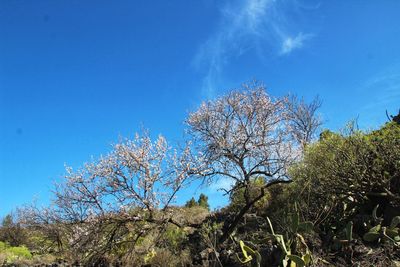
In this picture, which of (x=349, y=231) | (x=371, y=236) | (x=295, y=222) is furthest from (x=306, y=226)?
(x=371, y=236)

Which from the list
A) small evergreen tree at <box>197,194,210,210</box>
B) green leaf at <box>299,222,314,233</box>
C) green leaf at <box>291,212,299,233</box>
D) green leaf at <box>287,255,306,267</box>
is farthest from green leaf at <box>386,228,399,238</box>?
small evergreen tree at <box>197,194,210,210</box>

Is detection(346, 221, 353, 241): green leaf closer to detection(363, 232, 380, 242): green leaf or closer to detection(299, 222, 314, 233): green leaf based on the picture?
detection(363, 232, 380, 242): green leaf

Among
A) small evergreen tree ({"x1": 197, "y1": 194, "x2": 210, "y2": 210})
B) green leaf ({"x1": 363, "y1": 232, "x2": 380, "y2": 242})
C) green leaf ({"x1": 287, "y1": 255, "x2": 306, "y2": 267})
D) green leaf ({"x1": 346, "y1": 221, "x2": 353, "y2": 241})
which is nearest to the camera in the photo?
green leaf ({"x1": 287, "y1": 255, "x2": 306, "y2": 267})

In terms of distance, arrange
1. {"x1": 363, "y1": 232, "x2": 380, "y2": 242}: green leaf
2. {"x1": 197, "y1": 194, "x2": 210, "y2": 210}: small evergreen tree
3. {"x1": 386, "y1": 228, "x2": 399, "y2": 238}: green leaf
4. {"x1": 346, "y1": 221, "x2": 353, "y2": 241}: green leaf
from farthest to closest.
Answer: {"x1": 197, "y1": 194, "x2": 210, "y2": 210}: small evergreen tree → {"x1": 346, "y1": 221, "x2": 353, "y2": 241}: green leaf → {"x1": 363, "y1": 232, "x2": 380, "y2": 242}: green leaf → {"x1": 386, "y1": 228, "x2": 399, "y2": 238}: green leaf

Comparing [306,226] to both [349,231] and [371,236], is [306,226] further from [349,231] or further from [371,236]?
[371,236]

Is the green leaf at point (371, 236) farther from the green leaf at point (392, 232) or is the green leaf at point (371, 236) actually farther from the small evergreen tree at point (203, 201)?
the small evergreen tree at point (203, 201)

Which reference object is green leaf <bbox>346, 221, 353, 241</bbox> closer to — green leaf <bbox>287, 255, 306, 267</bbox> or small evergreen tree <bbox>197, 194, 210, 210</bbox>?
green leaf <bbox>287, 255, 306, 267</bbox>

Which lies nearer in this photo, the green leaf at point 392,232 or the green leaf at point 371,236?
the green leaf at point 392,232

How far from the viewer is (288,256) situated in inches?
322

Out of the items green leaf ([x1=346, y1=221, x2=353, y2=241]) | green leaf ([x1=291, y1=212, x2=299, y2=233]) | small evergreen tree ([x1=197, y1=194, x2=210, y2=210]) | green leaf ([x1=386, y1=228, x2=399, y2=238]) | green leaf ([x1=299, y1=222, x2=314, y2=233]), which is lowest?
green leaf ([x1=386, y1=228, x2=399, y2=238])

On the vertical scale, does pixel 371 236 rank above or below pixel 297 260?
above

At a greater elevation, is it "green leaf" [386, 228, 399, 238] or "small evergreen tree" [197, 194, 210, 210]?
"small evergreen tree" [197, 194, 210, 210]

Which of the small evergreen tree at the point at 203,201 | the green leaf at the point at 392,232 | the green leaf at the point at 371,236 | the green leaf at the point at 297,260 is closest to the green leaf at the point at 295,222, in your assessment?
the green leaf at the point at 297,260

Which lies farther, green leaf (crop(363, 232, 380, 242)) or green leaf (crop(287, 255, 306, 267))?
green leaf (crop(363, 232, 380, 242))
